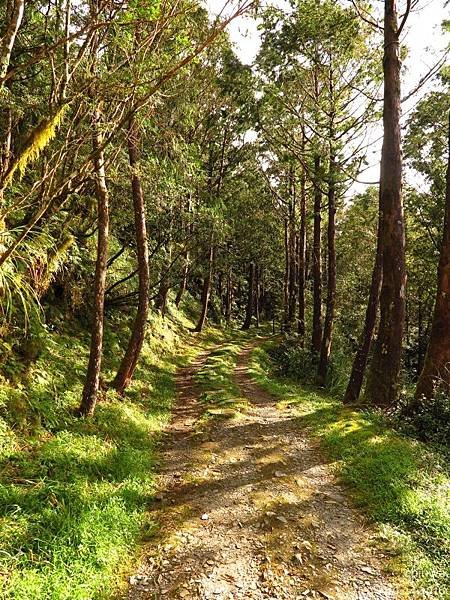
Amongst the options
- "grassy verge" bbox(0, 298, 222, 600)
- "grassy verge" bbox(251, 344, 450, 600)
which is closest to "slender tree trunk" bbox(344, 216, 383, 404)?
"grassy verge" bbox(251, 344, 450, 600)

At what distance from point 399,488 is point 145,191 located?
29.0 ft

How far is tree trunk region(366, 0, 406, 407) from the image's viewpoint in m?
8.87

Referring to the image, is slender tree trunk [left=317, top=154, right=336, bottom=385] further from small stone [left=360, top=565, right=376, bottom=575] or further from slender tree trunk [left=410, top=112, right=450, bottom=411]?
small stone [left=360, top=565, right=376, bottom=575]

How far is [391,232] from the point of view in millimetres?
8953

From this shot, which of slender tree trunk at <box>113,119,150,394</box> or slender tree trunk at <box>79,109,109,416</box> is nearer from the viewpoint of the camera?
slender tree trunk at <box>79,109,109,416</box>

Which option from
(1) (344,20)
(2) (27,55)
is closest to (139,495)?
(2) (27,55)

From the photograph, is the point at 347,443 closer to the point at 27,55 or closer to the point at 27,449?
the point at 27,449

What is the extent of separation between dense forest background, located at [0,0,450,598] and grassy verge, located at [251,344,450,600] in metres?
0.96

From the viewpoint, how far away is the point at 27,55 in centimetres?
732

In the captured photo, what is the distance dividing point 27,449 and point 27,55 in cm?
701

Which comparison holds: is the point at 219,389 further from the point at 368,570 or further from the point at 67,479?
the point at 368,570

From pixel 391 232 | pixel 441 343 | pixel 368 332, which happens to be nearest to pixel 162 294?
pixel 368 332

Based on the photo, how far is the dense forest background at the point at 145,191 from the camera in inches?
188

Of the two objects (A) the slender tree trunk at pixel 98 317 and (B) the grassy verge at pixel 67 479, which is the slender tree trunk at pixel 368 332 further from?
(A) the slender tree trunk at pixel 98 317
